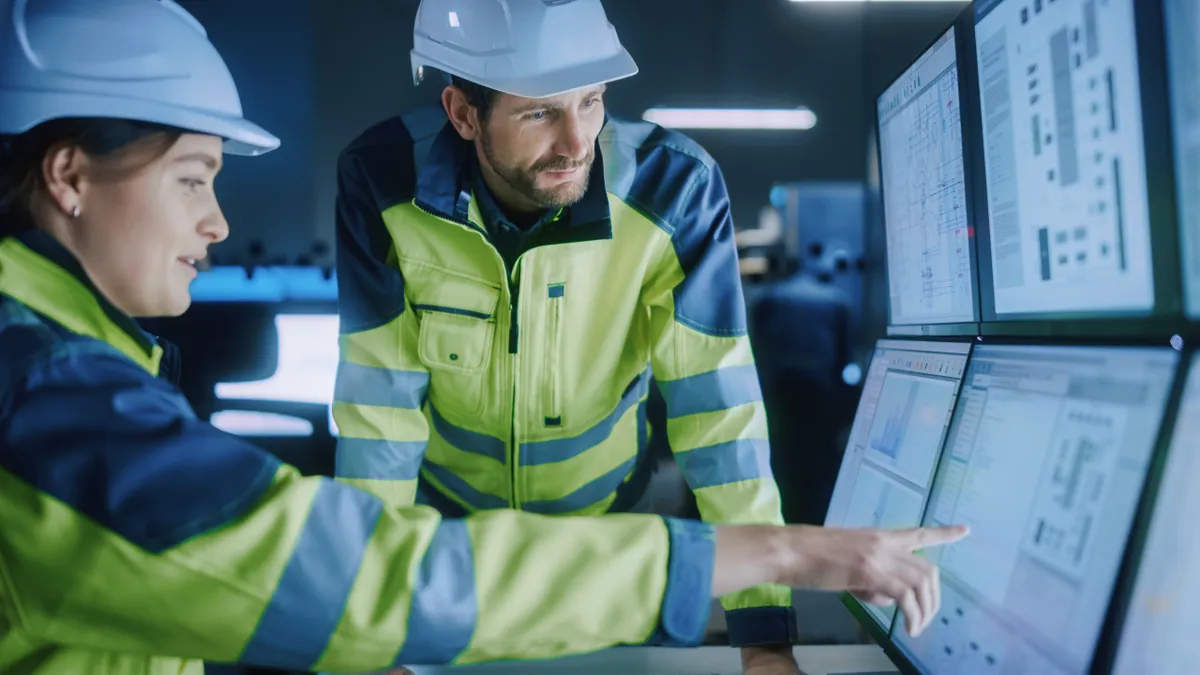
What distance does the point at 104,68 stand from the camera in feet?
2.13

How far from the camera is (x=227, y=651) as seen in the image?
56 centimetres

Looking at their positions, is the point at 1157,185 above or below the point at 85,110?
below

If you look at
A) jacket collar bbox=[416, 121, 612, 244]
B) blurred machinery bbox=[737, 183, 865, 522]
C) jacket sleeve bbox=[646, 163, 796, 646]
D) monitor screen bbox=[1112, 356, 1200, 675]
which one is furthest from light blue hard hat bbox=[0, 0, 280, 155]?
blurred machinery bbox=[737, 183, 865, 522]

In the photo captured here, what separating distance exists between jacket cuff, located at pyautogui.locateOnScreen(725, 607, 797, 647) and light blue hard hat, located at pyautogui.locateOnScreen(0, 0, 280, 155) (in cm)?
81

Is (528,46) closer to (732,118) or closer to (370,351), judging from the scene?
(370,351)

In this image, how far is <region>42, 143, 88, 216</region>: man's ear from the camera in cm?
62

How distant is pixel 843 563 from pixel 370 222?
876 mm

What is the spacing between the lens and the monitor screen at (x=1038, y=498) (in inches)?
20.5

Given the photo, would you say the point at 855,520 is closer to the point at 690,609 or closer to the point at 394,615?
the point at 690,609

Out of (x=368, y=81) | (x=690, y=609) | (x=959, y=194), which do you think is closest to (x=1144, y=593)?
(x=690, y=609)

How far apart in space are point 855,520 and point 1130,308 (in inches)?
20.4

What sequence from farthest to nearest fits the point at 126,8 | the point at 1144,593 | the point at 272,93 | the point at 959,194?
1. the point at 272,93
2. the point at 959,194
3. the point at 126,8
4. the point at 1144,593

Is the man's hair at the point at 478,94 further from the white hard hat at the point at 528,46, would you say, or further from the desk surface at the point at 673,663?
the desk surface at the point at 673,663

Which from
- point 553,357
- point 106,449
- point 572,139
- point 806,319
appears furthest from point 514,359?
point 806,319
